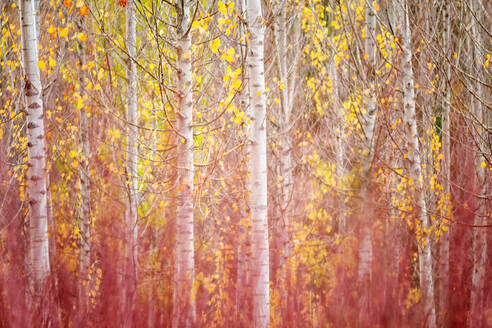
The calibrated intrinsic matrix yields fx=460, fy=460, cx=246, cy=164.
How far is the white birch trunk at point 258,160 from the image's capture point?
4488mm

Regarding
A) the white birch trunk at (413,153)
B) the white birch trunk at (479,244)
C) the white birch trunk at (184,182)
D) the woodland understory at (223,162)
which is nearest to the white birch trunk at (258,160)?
the woodland understory at (223,162)

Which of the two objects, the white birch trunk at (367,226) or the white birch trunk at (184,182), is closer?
the white birch trunk at (184,182)

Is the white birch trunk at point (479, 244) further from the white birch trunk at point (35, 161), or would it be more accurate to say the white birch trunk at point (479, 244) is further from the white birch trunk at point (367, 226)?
the white birch trunk at point (35, 161)

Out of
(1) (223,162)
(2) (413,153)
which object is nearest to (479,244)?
(2) (413,153)

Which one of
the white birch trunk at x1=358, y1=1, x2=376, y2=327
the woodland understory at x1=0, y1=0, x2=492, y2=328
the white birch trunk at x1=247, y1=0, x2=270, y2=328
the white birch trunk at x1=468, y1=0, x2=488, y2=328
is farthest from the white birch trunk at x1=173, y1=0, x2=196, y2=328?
the white birch trunk at x1=468, y1=0, x2=488, y2=328

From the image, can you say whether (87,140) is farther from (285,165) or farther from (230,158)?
(285,165)

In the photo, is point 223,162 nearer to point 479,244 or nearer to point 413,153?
point 413,153

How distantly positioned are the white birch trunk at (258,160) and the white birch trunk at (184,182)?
611mm

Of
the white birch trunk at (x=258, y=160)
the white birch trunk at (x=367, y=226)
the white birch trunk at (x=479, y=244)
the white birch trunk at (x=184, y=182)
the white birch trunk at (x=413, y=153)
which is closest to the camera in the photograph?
the white birch trunk at (x=184, y=182)

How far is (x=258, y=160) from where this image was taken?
454 centimetres

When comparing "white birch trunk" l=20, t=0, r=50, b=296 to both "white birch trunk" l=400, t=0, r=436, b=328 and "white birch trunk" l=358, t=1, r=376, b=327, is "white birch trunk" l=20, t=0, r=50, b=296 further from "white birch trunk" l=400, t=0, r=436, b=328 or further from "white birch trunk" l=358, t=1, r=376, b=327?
"white birch trunk" l=400, t=0, r=436, b=328

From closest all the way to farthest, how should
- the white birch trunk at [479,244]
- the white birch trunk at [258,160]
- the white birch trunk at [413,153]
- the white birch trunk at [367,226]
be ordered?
the white birch trunk at [258,160]
the white birch trunk at [413,153]
the white birch trunk at [367,226]
the white birch trunk at [479,244]

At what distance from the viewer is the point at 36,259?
174 inches

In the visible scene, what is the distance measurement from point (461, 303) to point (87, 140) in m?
6.84
